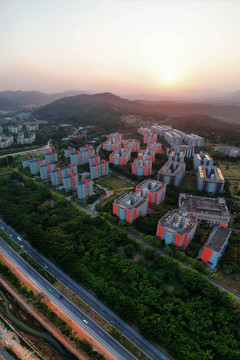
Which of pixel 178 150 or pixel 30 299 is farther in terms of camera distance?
pixel 178 150

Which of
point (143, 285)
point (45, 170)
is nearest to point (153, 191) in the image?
point (143, 285)

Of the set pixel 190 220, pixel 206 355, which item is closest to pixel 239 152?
pixel 190 220

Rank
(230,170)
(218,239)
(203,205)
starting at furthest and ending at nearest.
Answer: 1. (230,170)
2. (203,205)
3. (218,239)

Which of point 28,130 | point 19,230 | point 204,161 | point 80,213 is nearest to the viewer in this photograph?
point 19,230

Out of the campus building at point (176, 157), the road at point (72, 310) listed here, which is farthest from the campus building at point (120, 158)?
Answer: the road at point (72, 310)

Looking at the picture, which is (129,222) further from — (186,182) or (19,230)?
(186,182)

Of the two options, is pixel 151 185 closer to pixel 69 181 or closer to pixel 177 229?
pixel 177 229

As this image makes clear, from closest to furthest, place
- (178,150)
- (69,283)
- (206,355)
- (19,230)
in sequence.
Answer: (206,355) < (69,283) < (19,230) < (178,150)
